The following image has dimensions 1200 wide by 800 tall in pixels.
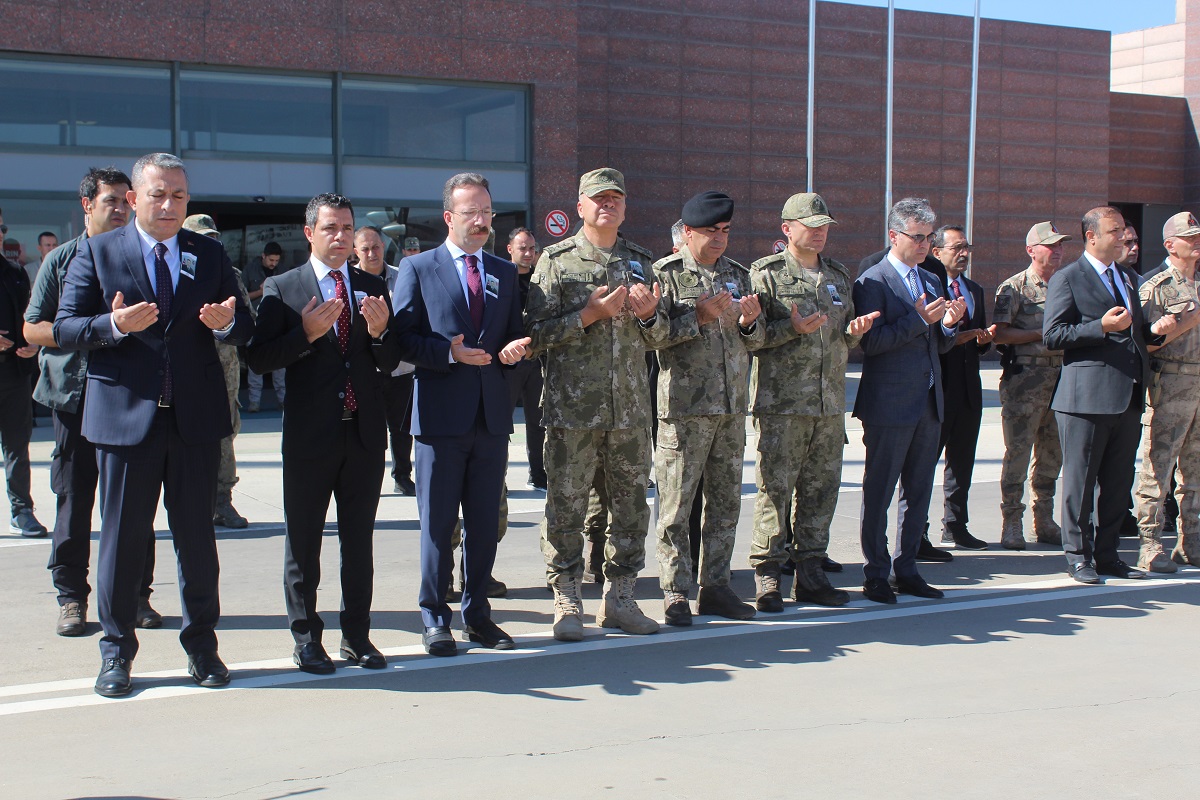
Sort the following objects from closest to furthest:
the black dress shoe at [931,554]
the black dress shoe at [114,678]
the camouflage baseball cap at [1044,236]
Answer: the black dress shoe at [114,678] → the black dress shoe at [931,554] → the camouflage baseball cap at [1044,236]

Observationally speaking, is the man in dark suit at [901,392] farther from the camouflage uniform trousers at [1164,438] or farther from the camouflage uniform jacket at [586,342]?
the camouflage uniform trousers at [1164,438]

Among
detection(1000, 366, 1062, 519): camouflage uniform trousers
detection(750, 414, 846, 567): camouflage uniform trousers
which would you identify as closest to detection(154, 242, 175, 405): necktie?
detection(750, 414, 846, 567): camouflage uniform trousers

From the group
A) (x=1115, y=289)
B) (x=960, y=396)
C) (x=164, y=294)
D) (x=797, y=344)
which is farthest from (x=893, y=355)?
(x=164, y=294)

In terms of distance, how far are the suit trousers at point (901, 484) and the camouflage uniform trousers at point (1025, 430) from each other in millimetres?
1736

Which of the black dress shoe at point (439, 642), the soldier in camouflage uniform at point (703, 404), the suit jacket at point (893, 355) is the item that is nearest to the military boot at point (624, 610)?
the soldier in camouflage uniform at point (703, 404)

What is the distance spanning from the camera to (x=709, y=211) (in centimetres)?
649

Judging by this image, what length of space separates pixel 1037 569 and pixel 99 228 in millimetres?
5925

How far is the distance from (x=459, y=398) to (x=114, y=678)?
1911mm

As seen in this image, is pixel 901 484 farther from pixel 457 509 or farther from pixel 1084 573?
pixel 457 509

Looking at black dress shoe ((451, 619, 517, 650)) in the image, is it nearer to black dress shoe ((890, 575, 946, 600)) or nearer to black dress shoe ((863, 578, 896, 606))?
black dress shoe ((863, 578, 896, 606))

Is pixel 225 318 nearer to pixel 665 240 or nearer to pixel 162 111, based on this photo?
pixel 162 111

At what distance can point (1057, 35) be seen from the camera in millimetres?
29109

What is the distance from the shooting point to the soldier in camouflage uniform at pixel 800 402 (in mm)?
6965

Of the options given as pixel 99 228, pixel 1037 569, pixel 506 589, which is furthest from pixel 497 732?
pixel 1037 569
